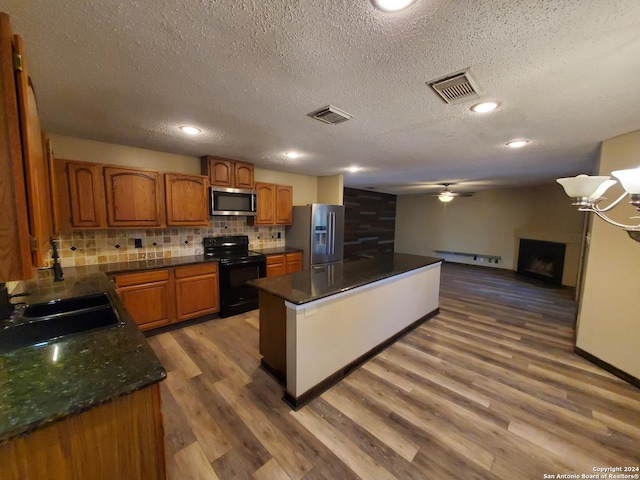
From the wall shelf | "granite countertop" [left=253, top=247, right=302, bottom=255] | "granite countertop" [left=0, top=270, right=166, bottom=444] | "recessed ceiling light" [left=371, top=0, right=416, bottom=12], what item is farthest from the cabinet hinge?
the wall shelf

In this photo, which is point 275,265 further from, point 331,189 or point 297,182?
point 331,189

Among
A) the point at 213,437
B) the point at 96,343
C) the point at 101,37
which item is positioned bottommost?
the point at 213,437

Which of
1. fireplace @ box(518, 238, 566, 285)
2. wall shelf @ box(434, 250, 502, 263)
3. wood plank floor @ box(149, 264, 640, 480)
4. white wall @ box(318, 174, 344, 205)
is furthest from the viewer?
wall shelf @ box(434, 250, 502, 263)

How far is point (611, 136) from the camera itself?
7.72 ft

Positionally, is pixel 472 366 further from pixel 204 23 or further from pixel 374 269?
pixel 204 23

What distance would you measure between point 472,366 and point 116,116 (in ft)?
13.0

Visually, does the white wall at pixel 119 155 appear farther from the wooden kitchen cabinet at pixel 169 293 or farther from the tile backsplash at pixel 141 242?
the wooden kitchen cabinet at pixel 169 293

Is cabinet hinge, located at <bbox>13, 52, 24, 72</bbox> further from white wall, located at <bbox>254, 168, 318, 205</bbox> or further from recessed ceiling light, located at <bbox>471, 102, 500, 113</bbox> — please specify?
white wall, located at <bbox>254, 168, 318, 205</bbox>

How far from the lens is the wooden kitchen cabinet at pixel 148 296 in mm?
2760

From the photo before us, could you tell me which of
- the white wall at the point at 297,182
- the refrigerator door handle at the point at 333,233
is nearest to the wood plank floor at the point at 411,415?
the refrigerator door handle at the point at 333,233

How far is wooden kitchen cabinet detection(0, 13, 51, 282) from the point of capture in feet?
2.48

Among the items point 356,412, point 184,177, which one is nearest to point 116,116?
point 184,177

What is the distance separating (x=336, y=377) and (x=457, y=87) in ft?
7.79

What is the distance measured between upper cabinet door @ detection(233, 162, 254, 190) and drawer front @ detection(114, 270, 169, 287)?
5.10 ft
